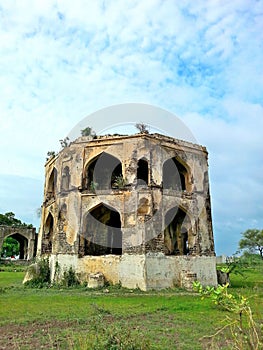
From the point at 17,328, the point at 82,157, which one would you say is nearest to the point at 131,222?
the point at 82,157

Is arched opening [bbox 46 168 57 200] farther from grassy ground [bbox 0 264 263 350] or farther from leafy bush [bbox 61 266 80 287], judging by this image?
grassy ground [bbox 0 264 263 350]

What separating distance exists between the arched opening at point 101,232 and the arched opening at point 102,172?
5.21 feet

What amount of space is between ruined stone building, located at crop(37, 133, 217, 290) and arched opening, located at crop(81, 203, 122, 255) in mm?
58

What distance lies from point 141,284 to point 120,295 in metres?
1.75

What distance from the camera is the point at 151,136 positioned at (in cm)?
1925

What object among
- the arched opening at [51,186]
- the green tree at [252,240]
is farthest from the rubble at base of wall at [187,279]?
the green tree at [252,240]

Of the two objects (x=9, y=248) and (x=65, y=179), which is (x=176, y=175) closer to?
(x=65, y=179)

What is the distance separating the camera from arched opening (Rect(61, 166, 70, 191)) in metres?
20.4

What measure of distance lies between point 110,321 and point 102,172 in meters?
13.2

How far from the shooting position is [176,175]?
71.5ft

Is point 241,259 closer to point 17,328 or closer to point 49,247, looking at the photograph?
point 49,247

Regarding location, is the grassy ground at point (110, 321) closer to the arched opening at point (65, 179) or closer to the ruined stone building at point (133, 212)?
the ruined stone building at point (133, 212)

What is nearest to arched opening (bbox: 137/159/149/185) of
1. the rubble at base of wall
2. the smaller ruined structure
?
the rubble at base of wall

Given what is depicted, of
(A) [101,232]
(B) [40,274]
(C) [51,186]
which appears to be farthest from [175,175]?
(B) [40,274]
